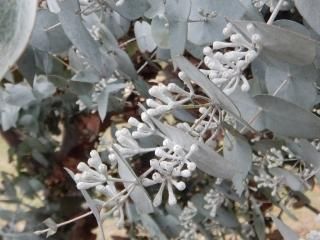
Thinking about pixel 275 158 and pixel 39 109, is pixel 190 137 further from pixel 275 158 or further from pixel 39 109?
pixel 39 109

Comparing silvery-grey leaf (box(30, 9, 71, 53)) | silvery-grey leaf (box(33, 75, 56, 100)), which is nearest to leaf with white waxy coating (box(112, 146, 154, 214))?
silvery-grey leaf (box(30, 9, 71, 53))

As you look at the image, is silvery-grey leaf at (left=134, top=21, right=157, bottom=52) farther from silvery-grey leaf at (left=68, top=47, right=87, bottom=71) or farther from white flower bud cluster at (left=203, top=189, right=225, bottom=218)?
white flower bud cluster at (left=203, top=189, right=225, bottom=218)

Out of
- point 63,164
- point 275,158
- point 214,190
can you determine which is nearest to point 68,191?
point 63,164

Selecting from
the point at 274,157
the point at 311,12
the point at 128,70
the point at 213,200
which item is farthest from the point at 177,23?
the point at 213,200

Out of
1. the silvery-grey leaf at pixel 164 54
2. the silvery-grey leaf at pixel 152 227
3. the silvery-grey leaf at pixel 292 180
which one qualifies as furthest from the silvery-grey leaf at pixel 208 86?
the silvery-grey leaf at pixel 152 227

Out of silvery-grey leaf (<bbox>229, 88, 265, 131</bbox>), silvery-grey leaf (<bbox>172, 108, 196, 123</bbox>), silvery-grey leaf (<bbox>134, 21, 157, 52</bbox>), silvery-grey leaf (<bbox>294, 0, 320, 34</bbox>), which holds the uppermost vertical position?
silvery-grey leaf (<bbox>294, 0, 320, 34</bbox>)

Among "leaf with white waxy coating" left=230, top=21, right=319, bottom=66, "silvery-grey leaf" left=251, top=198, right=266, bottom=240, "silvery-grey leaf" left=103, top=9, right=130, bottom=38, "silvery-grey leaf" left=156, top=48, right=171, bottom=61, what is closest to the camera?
"leaf with white waxy coating" left=230, top=21, right=319, bottom=66
